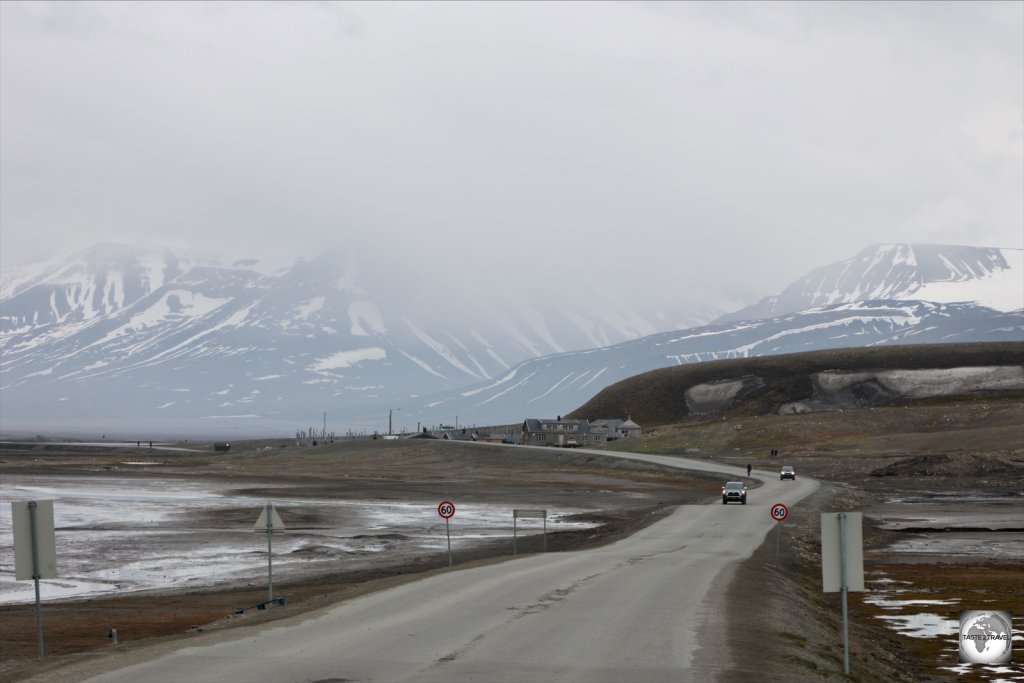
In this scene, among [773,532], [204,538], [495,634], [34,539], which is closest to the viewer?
[34,539]

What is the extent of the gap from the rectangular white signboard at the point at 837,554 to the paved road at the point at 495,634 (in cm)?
246

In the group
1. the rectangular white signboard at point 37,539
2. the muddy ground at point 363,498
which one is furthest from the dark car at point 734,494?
the rectangular white signboard at point 37,539

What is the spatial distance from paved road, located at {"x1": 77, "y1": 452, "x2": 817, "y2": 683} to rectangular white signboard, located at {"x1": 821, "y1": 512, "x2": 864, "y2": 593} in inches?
96.9

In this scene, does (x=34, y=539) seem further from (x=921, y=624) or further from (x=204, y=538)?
(x=204, y=538)

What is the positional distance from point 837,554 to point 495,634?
6.65m

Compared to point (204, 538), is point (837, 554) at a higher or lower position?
higher

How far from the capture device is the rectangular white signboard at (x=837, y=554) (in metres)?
19.2

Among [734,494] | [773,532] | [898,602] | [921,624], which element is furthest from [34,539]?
[734,494]

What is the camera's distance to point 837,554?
19.5 metres

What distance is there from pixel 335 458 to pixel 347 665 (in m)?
154

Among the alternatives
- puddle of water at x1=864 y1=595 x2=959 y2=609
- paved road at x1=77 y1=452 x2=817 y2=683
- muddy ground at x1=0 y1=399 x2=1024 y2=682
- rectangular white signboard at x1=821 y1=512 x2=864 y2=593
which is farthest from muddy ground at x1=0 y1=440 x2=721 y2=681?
puddle of water at x1=864 y1=595 x2=959 y2=609

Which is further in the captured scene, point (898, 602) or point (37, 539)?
point (898, 602)

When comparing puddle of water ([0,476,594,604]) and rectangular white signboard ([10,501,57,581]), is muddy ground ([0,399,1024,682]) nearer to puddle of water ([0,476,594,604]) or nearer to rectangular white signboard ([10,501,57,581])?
rectangular white signboard ([10,501,57,581])

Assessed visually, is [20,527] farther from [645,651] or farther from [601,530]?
[601,530]
